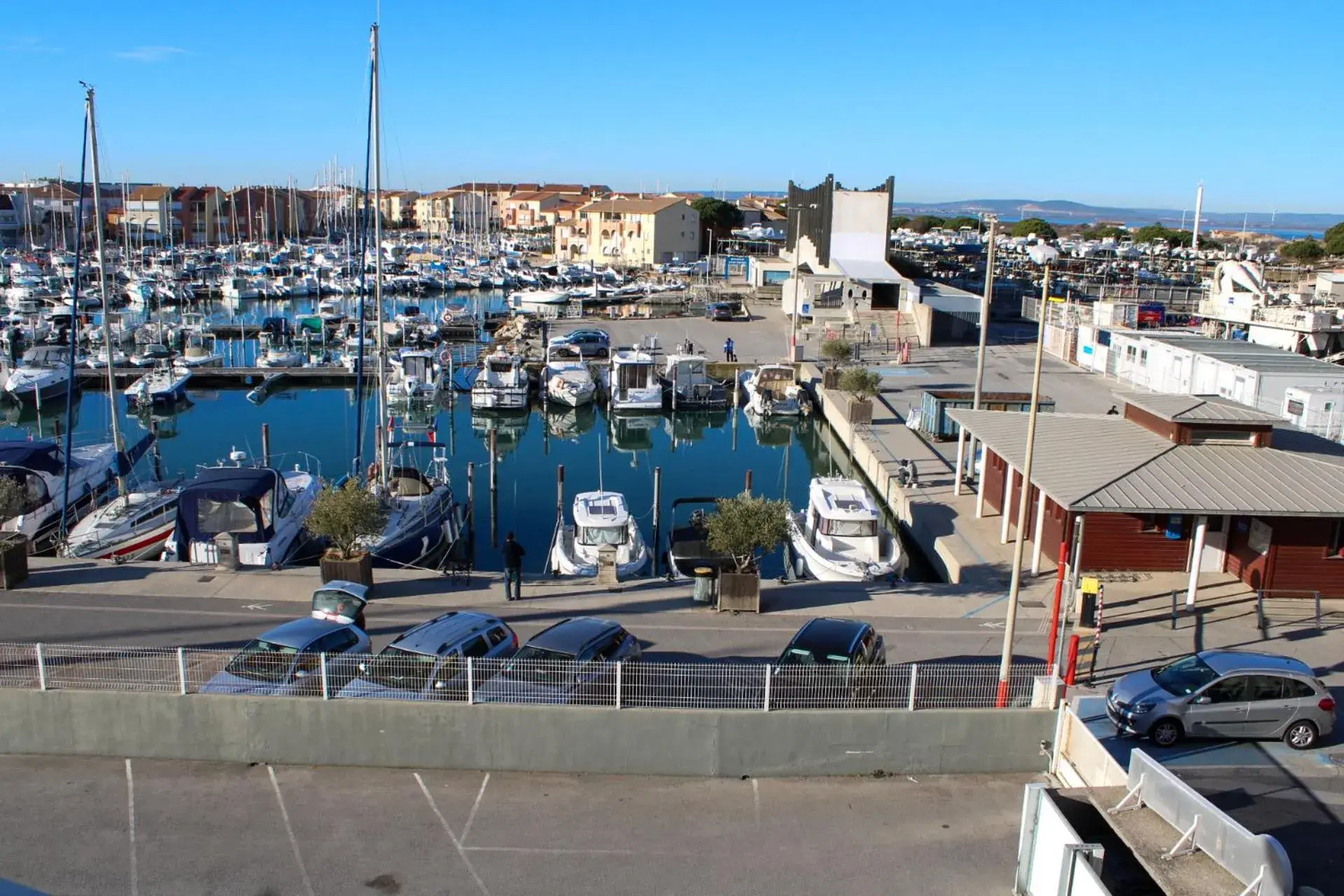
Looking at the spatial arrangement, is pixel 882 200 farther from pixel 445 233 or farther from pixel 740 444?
pixel 445 233

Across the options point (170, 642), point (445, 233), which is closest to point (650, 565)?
point (170, 642)

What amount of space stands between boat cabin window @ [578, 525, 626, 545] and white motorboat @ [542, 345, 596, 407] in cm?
2116

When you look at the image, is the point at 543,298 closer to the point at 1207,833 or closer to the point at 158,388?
the point at 158,388

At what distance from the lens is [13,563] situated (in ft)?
57.5

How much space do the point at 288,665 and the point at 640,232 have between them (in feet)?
318

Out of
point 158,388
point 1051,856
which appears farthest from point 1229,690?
point 158,388

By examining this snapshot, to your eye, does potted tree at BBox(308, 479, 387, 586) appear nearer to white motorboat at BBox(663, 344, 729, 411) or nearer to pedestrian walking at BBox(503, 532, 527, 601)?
pedestrian walking at BBox(503, 532, 527, 601)

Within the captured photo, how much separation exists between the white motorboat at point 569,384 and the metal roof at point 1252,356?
21.7 metres

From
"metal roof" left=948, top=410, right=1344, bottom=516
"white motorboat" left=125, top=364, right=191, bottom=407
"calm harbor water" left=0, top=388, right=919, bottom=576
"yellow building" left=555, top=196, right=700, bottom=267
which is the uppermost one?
"yellow building" left=555, top=196, right=700, bottom=267

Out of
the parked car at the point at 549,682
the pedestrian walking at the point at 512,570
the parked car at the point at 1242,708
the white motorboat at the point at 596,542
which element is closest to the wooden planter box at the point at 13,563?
the pedestrian walking at the point at 512,570

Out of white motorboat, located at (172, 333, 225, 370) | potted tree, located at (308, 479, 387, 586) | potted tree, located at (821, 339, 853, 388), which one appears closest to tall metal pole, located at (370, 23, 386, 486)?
potted tree, located at (308, 479, 387, 586)

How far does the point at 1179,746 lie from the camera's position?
1266 cm

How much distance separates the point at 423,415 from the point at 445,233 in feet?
320

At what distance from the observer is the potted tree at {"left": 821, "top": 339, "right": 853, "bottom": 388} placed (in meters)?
41.9
